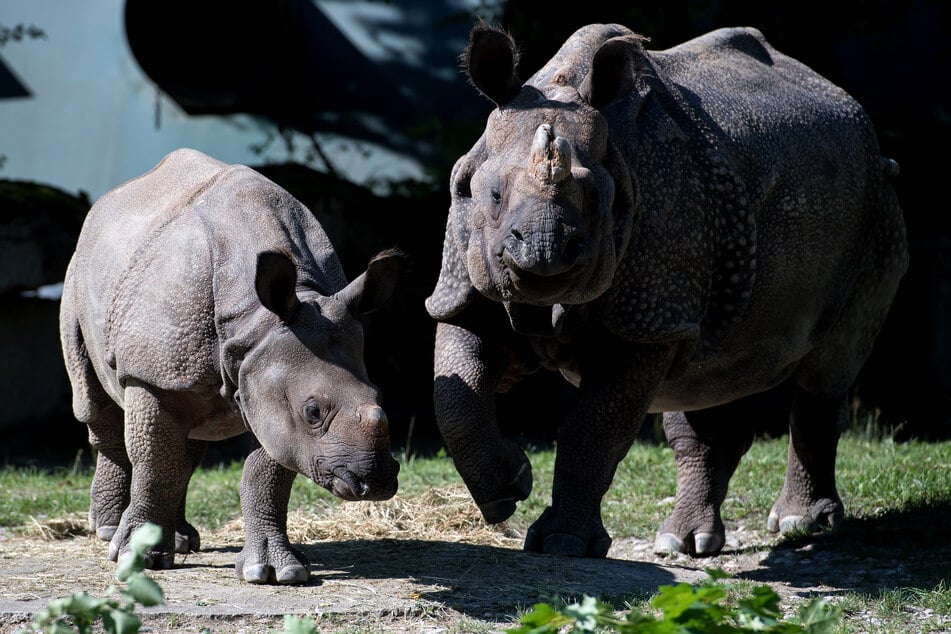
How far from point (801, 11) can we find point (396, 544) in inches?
271

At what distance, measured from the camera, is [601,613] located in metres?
3.54

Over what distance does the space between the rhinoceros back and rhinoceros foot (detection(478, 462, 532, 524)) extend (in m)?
1.08

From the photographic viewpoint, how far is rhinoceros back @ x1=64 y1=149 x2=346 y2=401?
5.58 metres

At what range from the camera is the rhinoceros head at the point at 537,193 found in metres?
5.18

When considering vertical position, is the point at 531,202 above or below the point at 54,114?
above

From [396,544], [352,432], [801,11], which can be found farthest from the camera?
[801,11]

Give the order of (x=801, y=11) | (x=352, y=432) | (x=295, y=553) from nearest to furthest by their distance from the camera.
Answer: (x=352, y=432) → (x=295, y=553) → (x=801, y=11)

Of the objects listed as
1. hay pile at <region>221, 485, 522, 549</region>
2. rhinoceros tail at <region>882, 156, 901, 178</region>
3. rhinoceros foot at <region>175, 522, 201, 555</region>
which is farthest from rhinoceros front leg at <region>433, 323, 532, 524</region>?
rhinoceros tail at <region>882, 156, 901, 178</region>

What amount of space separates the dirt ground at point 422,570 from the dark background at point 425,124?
366cm

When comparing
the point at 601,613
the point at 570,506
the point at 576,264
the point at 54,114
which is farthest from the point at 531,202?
the point at 54,114

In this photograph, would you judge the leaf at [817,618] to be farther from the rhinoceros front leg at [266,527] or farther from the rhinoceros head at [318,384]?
the rhinoceros front leg at [266,527]

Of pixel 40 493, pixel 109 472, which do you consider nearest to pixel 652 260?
pixel 109 472

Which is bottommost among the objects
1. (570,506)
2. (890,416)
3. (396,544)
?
(890,416)

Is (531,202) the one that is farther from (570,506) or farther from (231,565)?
(231,565)
